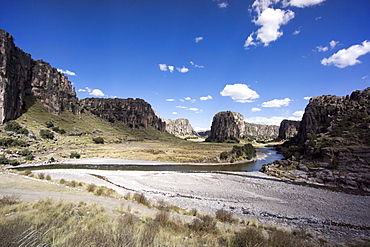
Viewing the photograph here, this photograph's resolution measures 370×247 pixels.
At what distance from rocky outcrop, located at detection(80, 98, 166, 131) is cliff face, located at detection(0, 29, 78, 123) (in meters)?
35.5

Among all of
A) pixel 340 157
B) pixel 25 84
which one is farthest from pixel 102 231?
pixel 25 84

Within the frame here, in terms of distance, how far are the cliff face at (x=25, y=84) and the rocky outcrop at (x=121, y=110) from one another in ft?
116

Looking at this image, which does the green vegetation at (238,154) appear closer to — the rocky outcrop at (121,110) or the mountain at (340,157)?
the mountain at (340,157)

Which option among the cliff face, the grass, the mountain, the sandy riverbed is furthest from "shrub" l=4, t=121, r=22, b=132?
the mountain

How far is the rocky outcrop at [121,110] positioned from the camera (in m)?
166

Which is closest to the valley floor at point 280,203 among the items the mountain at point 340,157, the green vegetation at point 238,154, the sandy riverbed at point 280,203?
the sandy riverbed at point 280,203

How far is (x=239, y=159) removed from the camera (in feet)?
204

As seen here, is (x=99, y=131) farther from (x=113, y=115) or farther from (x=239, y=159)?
(x=239, y=159)

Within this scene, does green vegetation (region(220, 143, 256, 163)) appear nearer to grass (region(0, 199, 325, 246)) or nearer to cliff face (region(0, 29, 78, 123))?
grass (region(0, 199, 325, 246))

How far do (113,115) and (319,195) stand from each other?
172 metres

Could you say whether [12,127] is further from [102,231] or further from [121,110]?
[121,110]

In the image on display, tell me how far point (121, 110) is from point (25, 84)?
8519 cm

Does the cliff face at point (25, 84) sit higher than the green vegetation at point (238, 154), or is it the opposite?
the cliff face at point (25, 84)

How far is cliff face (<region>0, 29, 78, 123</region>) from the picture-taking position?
236 feet
